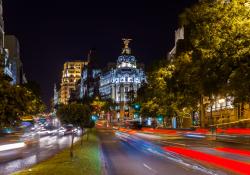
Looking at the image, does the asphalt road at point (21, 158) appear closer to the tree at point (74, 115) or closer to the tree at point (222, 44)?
the tree at point (74, 115)

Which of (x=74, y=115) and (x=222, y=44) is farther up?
(x=222, y=44)

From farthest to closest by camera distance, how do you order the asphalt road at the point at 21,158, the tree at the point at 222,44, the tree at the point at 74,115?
the tree at the point at 74,115, the tree at the point at 222,44, the asphalt road at the point at 21,158

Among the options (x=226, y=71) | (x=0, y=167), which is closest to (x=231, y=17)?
(x=226, y=71)

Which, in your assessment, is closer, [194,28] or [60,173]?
[60,173]

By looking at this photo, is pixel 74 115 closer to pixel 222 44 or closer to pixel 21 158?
pixel 21 158

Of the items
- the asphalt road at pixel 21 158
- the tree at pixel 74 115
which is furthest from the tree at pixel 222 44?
the asphalt road at pixel 21 158

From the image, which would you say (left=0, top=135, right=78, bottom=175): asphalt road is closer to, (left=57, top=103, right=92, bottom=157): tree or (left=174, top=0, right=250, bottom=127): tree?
(left=57, top=103, right=92, bottom=157): tree

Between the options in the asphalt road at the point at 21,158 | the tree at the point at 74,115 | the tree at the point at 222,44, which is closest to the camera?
the asphalt road at the point at 21,158

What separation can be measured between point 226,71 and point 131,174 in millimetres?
12736

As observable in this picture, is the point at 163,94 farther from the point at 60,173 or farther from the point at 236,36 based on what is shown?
the point at 60,173

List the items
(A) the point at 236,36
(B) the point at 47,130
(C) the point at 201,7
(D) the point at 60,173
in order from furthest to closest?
(B) the point at 47,130 → (C) the point at 201,7 → (A) the point at 236,36 → (D) the point at 60,173

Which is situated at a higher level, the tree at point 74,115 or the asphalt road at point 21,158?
the tree at point 74,115

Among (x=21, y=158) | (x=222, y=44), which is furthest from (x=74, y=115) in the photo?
(x=222, y=44)

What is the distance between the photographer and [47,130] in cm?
7925
